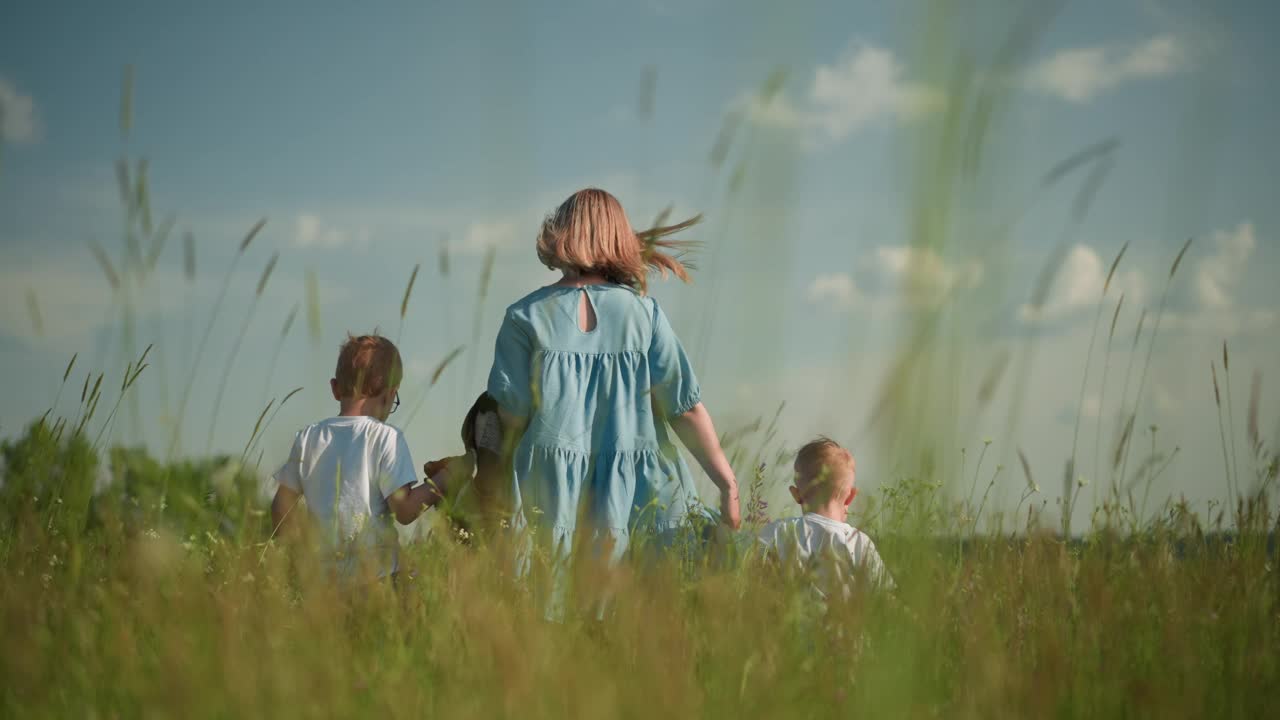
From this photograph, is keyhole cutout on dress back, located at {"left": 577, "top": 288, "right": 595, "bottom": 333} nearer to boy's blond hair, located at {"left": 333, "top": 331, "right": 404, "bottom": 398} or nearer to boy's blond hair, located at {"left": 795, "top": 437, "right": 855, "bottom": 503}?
boy's blond hair, located at {"left": 333, "top": 331, "right": 404, "bottom": 398}

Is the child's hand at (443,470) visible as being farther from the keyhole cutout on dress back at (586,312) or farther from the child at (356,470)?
the keyhole cutout on dress back at (586,312)

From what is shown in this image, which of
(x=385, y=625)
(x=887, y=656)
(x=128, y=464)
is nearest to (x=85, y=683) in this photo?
(x=385, y=625)

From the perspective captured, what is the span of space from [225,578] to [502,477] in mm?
1210

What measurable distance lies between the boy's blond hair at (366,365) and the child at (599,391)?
1.85 ft

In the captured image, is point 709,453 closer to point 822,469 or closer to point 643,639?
point 822,469

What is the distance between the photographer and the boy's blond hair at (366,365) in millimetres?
3592

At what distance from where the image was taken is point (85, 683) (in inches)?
62.5

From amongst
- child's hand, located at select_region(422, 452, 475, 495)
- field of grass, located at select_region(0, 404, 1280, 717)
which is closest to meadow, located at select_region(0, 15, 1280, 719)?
field of grass, located at select_region(0, 404, 1280, 717)

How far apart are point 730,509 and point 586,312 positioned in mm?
899

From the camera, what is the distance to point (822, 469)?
3336 mm

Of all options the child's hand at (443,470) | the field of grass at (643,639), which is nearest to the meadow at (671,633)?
the field of grass at (643,639)

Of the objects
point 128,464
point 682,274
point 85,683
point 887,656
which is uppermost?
point 682,274

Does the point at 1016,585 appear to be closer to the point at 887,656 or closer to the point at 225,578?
the point at 887,656

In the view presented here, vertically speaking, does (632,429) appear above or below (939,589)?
above
